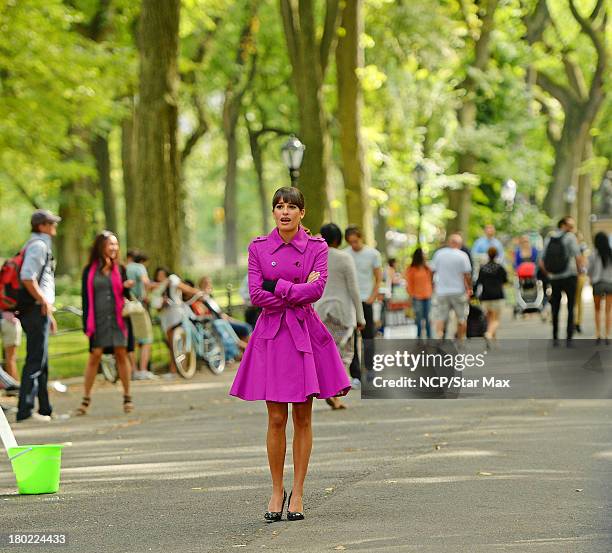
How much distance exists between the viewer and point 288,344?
8.07 meters

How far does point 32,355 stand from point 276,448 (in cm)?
677

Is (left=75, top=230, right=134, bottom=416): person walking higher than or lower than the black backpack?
lower

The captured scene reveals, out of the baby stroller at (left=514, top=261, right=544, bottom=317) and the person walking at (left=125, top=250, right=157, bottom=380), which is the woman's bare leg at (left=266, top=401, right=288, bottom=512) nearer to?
the person walking at (left=125, top=250, right=157, bottom=380)

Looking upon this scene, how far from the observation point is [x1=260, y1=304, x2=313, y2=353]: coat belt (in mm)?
8070

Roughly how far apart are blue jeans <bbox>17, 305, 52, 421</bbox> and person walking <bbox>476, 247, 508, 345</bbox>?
10580mm

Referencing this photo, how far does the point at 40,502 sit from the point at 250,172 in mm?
61313

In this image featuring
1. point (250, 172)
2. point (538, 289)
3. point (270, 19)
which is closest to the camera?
point (538, 289)

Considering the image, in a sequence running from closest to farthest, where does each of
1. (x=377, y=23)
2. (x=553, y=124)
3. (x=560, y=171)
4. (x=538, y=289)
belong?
(x=538, y=289), (x=377, y=23), (x=560, y=171), (x=553, y=124)

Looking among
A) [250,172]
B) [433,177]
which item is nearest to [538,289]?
[433,177]

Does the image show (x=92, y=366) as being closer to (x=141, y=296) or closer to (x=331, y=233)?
(x=331, y=233)

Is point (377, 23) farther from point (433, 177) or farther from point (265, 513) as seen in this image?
point (265, 513)

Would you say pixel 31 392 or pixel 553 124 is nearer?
pixel 31 392

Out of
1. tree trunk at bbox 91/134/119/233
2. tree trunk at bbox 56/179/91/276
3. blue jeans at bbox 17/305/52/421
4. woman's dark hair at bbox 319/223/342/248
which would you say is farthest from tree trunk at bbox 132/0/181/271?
tree trunk at bbox 56/179/91/276

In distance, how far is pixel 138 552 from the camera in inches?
287
